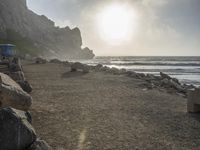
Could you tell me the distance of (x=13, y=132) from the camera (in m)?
6.36

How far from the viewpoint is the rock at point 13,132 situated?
6.34m

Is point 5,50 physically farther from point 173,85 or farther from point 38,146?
point 38,146

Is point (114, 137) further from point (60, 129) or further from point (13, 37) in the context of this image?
point (13, 37)

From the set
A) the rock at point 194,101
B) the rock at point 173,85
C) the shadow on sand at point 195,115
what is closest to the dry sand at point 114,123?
the shadow on sand at point 195,115

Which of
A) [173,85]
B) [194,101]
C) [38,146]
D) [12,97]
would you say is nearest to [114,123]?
[12,97]

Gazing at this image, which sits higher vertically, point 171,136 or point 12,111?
point 12,111

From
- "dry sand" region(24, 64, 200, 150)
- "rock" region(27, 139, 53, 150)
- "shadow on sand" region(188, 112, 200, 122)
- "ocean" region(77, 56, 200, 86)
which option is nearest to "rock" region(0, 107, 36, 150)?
"rock" region(27, 139, 53, 150)

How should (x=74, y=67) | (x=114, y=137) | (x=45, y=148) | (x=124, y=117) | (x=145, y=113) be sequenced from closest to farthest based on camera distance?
(x=45, y=148)
(x=114, y=137)
(x=124, y=117)
(x=145, y=113)
(x=74, y=67)

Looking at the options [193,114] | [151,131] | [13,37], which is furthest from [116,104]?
[13,37]

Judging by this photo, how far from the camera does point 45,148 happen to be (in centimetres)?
680

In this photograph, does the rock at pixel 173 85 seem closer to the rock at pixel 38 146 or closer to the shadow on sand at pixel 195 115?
the shadow on sand at pixel 195 115

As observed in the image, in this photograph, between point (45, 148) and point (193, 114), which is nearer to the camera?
point (45, 148)

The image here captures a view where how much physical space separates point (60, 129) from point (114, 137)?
1.98m

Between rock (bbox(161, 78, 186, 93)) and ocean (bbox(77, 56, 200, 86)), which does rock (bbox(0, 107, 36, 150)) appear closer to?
rock (bbox(161, 78, 186, 93))
